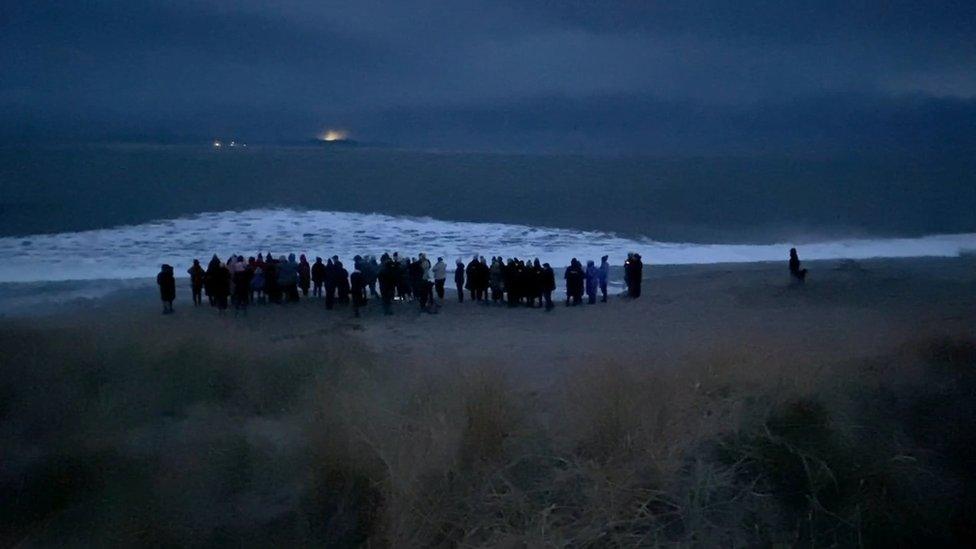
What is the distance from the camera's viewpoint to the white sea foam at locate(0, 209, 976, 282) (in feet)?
104

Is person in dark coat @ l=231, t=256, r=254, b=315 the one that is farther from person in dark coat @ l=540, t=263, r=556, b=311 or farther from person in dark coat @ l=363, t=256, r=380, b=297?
person in dark coat @ l=540, t=263, r=556, b=311

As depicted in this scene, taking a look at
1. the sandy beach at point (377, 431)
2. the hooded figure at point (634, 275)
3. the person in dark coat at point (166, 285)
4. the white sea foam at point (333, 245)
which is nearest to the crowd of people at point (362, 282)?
the person in dark coat at point (166, 285)

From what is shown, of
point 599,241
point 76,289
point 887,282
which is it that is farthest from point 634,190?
point 76,289

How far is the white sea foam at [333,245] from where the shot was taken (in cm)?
3177

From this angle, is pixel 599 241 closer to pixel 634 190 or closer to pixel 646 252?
pixel 646 252

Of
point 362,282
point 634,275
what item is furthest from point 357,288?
point 634,275

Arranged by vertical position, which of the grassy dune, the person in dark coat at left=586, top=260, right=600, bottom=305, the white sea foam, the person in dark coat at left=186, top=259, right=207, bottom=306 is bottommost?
the grassy dune

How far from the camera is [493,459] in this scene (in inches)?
243

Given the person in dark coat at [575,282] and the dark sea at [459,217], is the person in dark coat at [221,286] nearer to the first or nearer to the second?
the person in dark coat at [575,282]

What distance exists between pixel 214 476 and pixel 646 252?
33.7 meters

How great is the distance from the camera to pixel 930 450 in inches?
267

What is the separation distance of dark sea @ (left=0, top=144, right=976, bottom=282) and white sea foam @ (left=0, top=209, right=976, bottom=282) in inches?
4.0

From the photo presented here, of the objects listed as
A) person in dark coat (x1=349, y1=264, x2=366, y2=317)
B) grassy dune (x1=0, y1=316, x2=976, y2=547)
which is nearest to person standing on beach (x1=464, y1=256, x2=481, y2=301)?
person in dark coat (x1=349, y1=264, x2=366, y2=317)

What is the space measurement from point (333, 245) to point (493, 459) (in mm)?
32038
